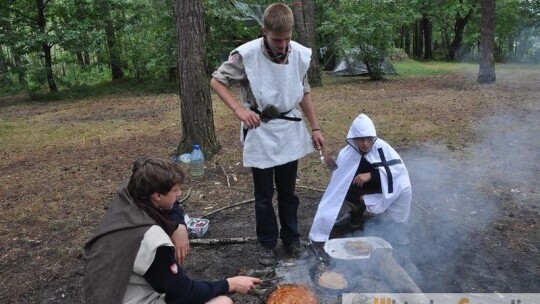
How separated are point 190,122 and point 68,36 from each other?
35.1 feet

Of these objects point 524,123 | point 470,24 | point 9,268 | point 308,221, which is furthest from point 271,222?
point 470,24

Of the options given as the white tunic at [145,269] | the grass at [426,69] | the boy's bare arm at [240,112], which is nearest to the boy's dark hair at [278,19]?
the boy's bare arm at [240,112]

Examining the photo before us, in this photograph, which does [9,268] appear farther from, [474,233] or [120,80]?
[120,80]

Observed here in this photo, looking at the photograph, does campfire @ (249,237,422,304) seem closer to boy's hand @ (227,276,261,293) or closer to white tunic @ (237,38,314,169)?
boy's hand @ (227,276,261,293)

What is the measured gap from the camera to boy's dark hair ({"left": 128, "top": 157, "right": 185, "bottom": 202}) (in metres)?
2.14

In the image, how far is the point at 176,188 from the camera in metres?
2.22

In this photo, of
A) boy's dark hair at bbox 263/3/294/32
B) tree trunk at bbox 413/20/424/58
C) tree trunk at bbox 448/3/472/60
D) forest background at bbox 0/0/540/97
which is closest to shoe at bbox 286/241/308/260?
boy's dark hair at bbox 263/3/294/32

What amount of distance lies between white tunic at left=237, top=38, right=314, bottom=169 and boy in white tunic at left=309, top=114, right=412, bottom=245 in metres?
0.67

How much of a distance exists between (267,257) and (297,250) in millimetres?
264

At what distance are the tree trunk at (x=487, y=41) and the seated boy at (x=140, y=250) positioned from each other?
13.7 metres

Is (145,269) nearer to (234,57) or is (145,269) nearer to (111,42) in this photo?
(234,57)

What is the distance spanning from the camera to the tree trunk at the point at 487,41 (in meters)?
13.0

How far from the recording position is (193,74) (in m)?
6.27

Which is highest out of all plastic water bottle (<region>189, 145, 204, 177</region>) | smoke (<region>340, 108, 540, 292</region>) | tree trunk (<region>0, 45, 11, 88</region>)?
tree trunk (<region>0, 45, 11, 88</region>)
